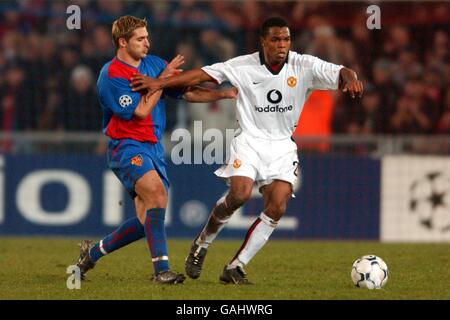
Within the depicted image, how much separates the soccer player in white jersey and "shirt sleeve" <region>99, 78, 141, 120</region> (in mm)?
92

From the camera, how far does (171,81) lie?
30.3 feet

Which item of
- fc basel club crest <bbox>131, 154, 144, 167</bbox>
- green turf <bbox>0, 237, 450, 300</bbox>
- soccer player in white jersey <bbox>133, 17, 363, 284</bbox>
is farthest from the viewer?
soccer player in white jersey <bbox>133, 17, 363, 284</bbox>

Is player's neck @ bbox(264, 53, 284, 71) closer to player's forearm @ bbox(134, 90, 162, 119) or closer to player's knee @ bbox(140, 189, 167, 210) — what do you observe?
player's forearm @ bbox(134, 90, 162, 119)

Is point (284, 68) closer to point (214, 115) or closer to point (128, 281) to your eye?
point (128, 281)

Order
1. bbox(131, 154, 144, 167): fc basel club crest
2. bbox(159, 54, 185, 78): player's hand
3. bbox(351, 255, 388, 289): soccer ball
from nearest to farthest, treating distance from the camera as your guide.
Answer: bbox(351, 255, 388, 289): soccer ball → bbox(131, 154, 144, 167): fc basel club crest → bbox(159, 54, 185, 78): player's hand

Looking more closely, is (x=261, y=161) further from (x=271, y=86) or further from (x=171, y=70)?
(x=171, y=70)

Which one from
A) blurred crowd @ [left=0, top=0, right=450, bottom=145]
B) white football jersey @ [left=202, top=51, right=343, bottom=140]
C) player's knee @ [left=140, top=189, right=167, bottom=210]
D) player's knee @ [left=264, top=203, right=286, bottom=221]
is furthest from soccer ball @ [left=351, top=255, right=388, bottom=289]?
blurred crowd @ [left=0, top=0, right=450, bottom=145]

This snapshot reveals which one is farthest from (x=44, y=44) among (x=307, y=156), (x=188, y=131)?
(x=307, y=156)

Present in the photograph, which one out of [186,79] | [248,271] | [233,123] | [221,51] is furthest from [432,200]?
[186,79]

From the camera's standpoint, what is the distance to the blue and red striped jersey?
Answer: 912 cm

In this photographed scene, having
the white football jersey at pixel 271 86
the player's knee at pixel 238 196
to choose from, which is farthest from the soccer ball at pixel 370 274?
the white football jersey at pixel 271 86

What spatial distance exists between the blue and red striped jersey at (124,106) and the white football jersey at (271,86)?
60 centimetres

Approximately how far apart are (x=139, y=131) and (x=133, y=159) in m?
0.26
